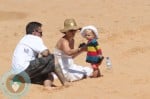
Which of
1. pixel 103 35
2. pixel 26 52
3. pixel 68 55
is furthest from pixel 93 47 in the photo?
pixel 103 35

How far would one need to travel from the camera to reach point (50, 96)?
721cm

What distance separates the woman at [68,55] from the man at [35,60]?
406 mm

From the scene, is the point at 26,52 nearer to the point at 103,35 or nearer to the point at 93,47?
the point at 93,47

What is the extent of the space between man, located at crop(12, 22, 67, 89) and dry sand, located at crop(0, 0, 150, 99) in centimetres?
22

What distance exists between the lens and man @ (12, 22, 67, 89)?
25.1 ft

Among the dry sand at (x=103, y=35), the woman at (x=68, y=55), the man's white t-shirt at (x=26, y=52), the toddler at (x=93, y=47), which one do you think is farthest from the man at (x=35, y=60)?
the toddler at (x=93, y=47)

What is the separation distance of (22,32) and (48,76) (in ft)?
16.4

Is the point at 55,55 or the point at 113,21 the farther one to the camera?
the point at 113,21

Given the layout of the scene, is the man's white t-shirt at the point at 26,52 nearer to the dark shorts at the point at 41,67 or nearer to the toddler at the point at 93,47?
the dark shorts at the point at 41,67

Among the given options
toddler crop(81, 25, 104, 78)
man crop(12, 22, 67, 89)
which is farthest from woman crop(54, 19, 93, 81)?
man crop(12, 22, 67, 89)

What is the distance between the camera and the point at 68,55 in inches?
319

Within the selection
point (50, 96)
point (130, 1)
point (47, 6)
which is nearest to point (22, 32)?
point (47, 6)

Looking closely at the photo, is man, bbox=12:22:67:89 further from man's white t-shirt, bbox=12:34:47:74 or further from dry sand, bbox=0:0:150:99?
dry sand, bbox=0:0:150:99

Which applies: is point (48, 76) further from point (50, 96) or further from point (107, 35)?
point (107, 35)
